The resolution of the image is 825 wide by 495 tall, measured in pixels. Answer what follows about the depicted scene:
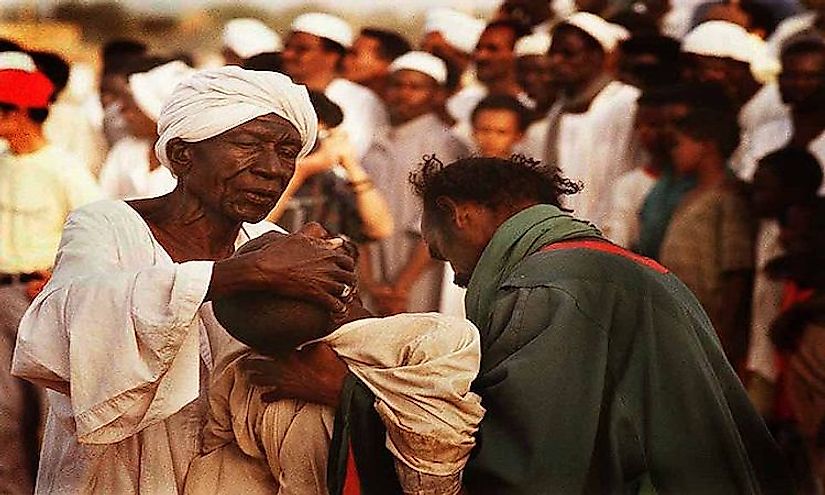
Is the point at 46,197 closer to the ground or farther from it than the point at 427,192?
closer to the ground

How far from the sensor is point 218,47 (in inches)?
377

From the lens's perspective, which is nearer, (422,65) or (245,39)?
(422,65)

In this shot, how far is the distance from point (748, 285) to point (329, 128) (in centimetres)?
164

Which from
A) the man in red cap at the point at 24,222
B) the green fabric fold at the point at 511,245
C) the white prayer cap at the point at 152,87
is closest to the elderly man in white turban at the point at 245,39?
the white prayer cap at the point at 152,87

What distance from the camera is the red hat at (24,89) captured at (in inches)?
295

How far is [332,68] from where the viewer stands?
9219 mm

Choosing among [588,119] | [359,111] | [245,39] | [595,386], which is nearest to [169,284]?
[595,386]

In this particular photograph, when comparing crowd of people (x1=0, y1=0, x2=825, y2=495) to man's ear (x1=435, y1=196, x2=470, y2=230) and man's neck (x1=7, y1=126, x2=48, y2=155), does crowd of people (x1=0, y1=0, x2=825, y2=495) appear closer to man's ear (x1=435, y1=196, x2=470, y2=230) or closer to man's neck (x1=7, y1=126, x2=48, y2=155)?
man's ear (x1=435, y1=196, x2=470, y2=230)

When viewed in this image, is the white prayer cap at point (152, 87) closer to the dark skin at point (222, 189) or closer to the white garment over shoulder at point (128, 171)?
the white garment over shoulder at point (128, 171)

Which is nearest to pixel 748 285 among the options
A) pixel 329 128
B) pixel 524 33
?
pixel 329 128

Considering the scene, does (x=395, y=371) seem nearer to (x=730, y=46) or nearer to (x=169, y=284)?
(x=169, y=284)

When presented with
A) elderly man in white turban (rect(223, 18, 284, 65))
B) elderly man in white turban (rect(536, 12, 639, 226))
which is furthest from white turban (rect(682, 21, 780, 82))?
elderly man in white turban (rect(223, 18, 284, 65))

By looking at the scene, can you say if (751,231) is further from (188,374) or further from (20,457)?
(188,374)

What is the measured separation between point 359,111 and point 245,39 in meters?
0.70
